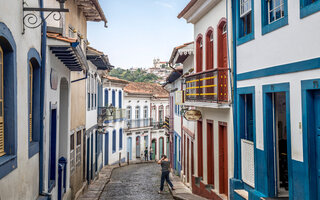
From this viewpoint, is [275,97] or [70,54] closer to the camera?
[275,97]

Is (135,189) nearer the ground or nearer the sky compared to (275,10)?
nearer the ground

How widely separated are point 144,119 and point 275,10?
3227cm

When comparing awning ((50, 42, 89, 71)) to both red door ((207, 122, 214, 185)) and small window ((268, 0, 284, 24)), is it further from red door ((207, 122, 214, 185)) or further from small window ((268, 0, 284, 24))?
red door ((207, 122, 214, 185))

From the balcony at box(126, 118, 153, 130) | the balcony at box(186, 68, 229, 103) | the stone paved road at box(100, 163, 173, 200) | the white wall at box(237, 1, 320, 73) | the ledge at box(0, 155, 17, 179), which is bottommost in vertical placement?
the stone paved road at box(100, 163, 173, 200)

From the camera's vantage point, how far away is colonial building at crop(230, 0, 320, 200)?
6.43 meters

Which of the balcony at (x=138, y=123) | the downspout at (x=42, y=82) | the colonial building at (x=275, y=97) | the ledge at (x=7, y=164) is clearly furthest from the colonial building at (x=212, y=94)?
the balcony at (x=138, y=123)

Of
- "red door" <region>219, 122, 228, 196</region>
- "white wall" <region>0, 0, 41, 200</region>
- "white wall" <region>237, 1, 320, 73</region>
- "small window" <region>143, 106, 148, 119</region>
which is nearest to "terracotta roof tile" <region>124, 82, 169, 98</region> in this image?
"small window" <region>143, 106, 148, 119</region>

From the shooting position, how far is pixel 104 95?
27641mm

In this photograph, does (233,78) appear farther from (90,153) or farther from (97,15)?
(90,153)

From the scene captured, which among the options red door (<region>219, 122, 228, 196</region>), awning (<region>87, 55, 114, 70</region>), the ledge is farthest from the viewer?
awning (<region>87, 55, 114, 70</region>)

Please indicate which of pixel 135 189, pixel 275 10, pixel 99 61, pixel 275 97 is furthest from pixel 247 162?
pixel 99 61

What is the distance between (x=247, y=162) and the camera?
931 centimetres

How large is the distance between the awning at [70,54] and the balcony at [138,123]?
987 inches

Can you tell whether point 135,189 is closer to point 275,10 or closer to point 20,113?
point 20,113
